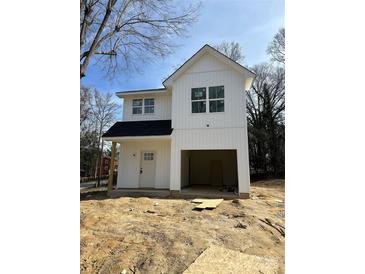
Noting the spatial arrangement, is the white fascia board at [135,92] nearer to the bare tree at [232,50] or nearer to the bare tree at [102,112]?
the bare tree at [102,112]

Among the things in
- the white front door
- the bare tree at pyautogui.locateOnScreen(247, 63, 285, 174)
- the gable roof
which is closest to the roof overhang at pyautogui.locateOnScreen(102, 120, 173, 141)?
the white front door

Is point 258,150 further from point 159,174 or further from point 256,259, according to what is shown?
point 256,259

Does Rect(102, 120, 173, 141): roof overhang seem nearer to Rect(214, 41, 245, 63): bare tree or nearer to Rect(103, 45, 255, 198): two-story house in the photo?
Rect(103, 45, 255, 198): two-story house

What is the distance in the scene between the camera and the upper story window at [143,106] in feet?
37.2

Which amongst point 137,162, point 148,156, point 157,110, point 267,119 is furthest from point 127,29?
point 267,119

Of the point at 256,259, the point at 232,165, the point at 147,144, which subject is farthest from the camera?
the point at 232,165

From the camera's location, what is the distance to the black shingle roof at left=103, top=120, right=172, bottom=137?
32.7 ft

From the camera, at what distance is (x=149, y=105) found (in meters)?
11.4

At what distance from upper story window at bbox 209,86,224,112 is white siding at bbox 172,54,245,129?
0.56 ft

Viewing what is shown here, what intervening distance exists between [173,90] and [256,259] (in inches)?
320
